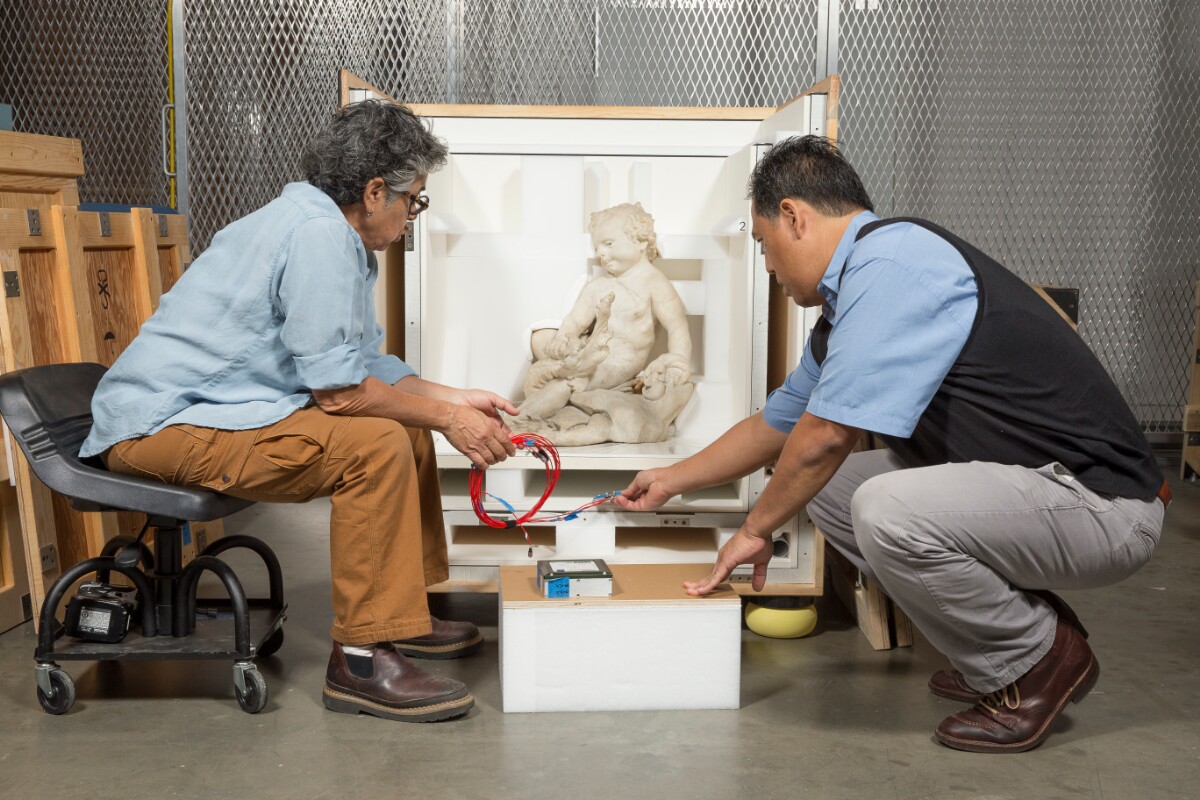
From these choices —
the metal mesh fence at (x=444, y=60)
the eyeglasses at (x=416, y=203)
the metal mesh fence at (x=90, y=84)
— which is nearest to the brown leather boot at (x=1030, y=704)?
the eyeglasses at (x=416, y=203)

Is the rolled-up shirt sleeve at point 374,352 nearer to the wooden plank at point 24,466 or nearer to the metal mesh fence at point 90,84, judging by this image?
the wooden plank at point 24,466

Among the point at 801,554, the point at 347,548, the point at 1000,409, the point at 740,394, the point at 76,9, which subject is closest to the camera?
the point at 1000,409

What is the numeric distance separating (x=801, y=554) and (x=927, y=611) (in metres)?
0.72

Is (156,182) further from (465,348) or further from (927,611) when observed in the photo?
(927,611)

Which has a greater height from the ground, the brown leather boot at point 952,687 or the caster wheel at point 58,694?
the caster wheel at point 58,694

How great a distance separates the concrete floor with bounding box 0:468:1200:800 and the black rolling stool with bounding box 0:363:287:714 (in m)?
0.13

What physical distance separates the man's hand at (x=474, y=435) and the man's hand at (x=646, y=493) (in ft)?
1.24

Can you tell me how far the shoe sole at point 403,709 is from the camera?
2.39 metres

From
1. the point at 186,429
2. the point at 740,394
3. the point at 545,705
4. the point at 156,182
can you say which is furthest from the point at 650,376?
the point at 156,182

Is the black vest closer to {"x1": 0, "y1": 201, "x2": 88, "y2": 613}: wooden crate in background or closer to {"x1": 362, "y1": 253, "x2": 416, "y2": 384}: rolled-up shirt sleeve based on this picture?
{"x1": 362, "y1": 253, "x2": 416, "y2": 384}: rolled-up shirt sleeve

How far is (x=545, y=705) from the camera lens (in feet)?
8.07

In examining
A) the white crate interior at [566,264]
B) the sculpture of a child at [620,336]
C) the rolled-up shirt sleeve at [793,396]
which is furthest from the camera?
the sculpture of a child at [620,336]

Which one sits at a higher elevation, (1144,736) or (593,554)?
(593,554)

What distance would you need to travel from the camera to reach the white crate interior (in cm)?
310
